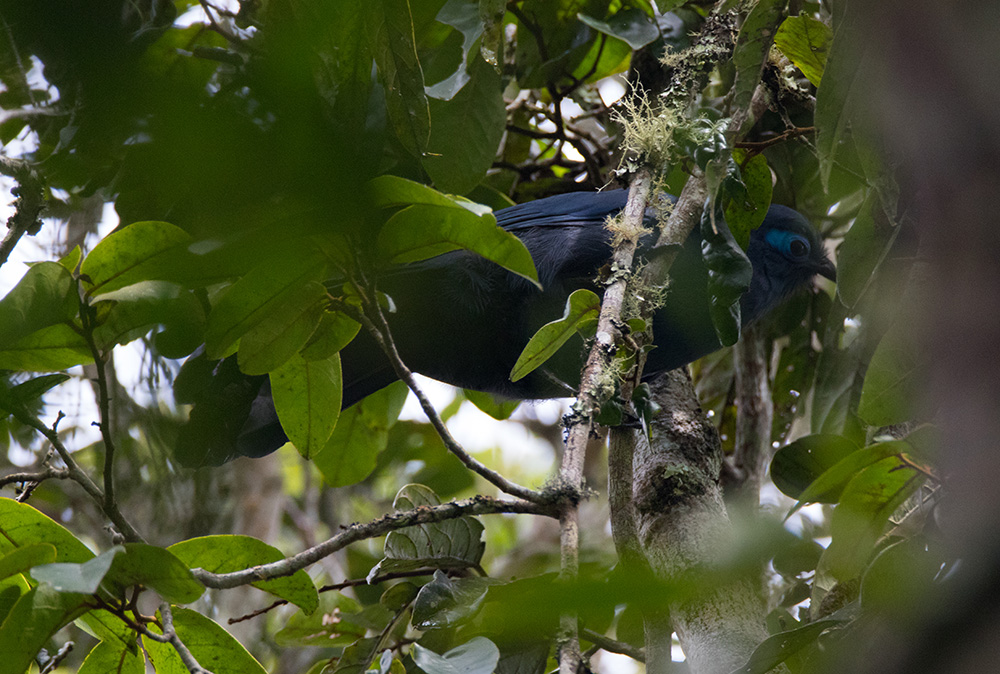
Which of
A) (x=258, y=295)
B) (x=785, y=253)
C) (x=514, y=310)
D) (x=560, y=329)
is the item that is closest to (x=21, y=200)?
(x=258, y=295)

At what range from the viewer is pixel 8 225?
2076 mm

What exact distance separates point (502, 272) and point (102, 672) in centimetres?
176

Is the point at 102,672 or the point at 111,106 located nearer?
the point at 111,106

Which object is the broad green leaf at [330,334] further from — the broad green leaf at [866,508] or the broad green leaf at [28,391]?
the broad green leaf at [866,508]

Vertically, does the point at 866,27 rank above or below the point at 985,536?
above

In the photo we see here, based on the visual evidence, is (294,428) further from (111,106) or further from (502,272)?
(111,106)

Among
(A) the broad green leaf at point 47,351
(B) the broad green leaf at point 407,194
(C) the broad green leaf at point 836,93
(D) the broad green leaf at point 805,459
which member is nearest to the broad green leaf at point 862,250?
(C) the broad green leaf at point 836,93

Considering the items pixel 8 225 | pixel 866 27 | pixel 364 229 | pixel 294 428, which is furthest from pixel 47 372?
pixel 866 27

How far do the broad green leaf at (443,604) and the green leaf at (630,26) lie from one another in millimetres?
1773

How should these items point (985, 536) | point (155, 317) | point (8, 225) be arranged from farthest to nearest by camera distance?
1. point (8, 225)
2. point (155, 317)
3. point (985, 536)

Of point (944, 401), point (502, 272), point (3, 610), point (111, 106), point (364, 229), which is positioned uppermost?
point (502, 272)

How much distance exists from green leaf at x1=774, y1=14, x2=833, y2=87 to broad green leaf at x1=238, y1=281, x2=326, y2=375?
1435 millimetres

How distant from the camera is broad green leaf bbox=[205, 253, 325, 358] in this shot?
1.75 m

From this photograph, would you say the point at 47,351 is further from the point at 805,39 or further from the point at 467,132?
the point at 805,39
